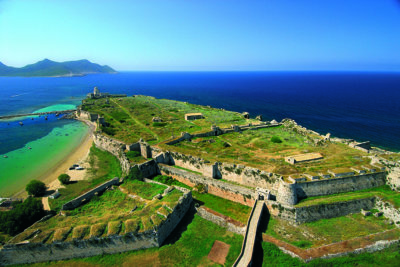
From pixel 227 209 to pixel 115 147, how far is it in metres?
29.7

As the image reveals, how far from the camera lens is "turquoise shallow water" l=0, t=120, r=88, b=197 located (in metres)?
36.2

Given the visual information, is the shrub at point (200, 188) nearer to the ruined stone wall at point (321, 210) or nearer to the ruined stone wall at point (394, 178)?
the ruined stone wall at point (321, 210)

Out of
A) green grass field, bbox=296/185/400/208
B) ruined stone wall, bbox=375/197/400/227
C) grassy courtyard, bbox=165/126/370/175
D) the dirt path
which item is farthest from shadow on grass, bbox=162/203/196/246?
ruined stone wall, bbox=375/197/400/227

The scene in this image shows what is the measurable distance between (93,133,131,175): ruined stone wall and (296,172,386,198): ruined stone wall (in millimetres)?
26773

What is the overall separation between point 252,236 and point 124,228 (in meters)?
13.0

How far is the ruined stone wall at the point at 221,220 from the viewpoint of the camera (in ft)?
73.4

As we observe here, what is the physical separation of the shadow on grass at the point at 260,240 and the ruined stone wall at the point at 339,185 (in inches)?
197

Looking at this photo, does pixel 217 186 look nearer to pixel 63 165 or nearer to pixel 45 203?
pixel 45 203

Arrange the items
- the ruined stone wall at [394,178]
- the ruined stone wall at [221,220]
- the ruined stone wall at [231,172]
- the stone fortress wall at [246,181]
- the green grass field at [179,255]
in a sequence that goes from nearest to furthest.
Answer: the green grass field at [179,255] → the ruined stone wall at [221,220] → the stone fortress wall at [246,181] → the ruined stone wall at [394,178] → the ruined stone wall at [231,172]

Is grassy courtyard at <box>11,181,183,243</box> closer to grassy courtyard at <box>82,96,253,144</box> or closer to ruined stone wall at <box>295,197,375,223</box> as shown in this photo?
ruined stone wall at <box>295,197,375,223</box>

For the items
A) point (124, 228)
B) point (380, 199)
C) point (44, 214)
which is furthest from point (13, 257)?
point (380, 199)

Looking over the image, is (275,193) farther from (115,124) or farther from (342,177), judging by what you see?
(115,124)

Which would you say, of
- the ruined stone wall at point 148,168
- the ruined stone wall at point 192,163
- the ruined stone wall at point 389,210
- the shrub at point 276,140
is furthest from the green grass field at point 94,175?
the ruined stone wall at point 389,210

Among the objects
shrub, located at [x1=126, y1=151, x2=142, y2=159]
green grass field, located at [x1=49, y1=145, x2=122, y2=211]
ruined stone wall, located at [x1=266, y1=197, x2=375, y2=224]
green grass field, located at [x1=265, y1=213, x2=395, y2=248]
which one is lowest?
green grass field, located at [x1=49, y1=145, x2=122, y2=211]
